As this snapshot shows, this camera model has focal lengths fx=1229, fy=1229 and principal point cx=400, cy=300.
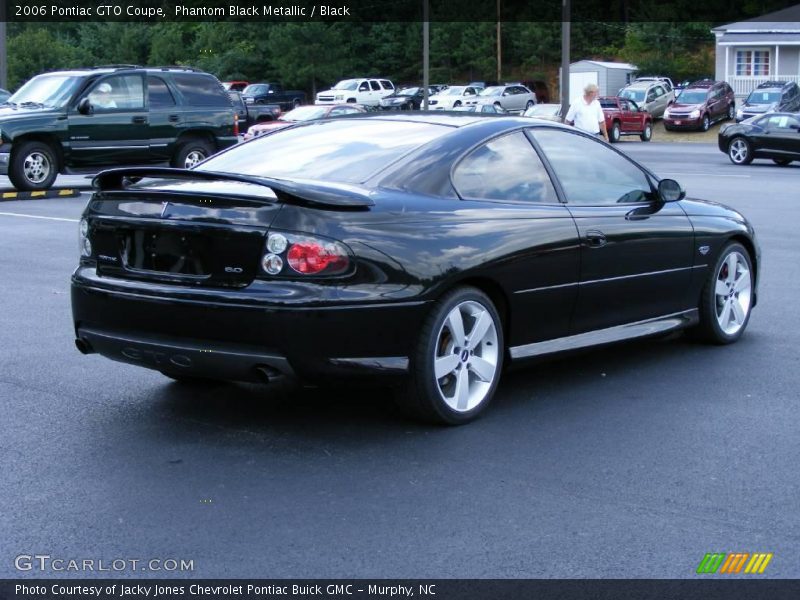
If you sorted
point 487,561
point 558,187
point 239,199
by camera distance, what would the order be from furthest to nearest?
point 558,187
point 239,199
point 487,561

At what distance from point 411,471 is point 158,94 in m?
16.6

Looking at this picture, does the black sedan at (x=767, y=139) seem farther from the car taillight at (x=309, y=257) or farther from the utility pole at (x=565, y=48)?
the car taillight at (x=309, y=257)

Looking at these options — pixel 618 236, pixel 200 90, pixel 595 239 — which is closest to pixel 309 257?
pixel 595 239

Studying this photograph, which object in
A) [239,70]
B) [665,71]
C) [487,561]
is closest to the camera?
[487,561]

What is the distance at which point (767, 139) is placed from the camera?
28625 mm

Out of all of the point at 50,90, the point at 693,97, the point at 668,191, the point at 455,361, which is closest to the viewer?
the point at 455,361

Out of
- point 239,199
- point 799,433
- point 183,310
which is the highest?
point 239,199

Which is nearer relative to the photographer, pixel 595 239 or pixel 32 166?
pixel 595 239

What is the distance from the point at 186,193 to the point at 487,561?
232cm

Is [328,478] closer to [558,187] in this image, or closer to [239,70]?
[558,187]

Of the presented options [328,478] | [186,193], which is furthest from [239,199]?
[328,478]

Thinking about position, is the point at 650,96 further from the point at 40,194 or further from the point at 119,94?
the point at 40,194

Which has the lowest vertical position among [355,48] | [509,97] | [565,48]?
[509,97]

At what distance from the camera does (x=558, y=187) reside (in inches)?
258
